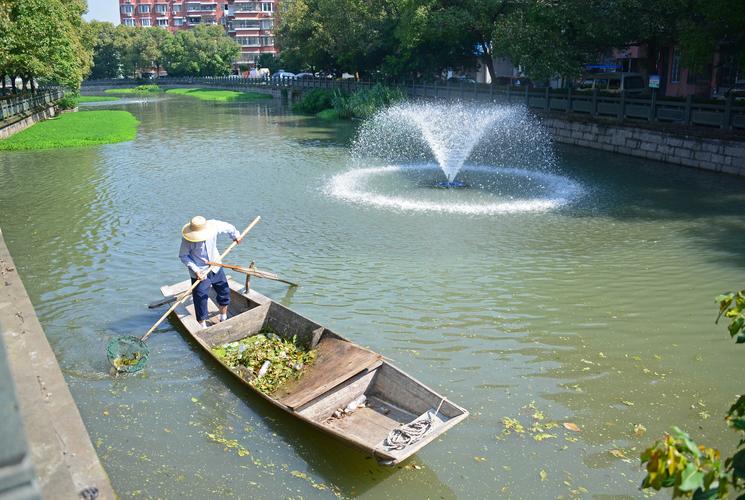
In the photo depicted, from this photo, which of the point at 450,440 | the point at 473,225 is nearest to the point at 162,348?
the point at 450,440

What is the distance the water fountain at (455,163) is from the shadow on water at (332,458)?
37.8ft

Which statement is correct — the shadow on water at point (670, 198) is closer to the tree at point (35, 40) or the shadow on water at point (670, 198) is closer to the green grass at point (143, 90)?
the tree at point (35, 40)

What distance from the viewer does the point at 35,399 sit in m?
7.71

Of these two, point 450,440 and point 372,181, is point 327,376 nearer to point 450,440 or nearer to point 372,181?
point 450,440

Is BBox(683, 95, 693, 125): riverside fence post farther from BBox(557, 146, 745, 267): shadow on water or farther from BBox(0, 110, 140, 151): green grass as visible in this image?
BBox(0, 110, 140, 151): green grass

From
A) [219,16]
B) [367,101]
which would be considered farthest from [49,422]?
[219,16]

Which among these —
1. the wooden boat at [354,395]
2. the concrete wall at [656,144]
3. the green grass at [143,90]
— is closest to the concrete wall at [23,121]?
the concrete wall at [656,144]

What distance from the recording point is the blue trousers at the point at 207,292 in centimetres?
1027

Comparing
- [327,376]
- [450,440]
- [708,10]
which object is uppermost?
[708,10]

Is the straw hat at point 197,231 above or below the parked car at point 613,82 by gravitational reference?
below

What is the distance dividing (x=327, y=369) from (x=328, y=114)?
151 ft

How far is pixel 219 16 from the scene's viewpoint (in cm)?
14362

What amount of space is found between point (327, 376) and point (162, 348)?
350 cm

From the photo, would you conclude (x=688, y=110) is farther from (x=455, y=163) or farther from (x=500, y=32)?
(x=500, y=32)
